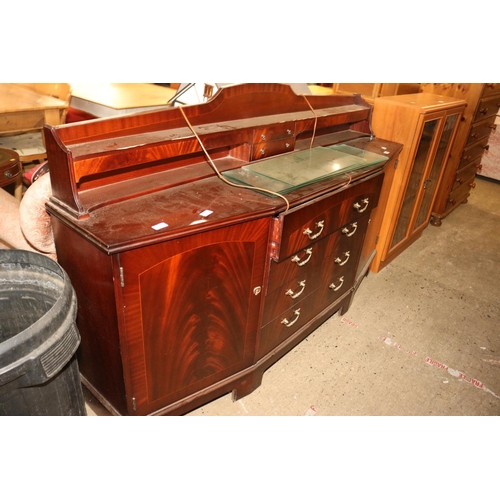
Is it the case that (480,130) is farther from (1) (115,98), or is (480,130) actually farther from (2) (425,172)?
(1) (115,98)

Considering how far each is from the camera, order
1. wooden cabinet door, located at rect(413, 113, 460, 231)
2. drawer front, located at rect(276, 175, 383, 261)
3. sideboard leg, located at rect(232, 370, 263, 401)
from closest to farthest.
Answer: drawer front, located at rect(276, 175, 383, 261) → sideboard leg, located at rect(232, 370, 263, 401) → wooden cabinet door, located at rect(413, 113, 460, 231)

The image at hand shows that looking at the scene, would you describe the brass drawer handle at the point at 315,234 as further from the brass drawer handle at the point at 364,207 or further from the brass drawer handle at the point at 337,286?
the brass drawer handle at the point at 337,286

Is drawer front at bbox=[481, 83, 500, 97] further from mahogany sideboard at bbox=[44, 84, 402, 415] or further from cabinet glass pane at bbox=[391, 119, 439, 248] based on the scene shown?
mahogany sideboard at bbox=[44, 84, 402, 415]

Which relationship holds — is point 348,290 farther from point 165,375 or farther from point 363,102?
point 165,375

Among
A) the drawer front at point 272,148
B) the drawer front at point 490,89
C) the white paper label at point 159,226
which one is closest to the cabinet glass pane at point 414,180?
the drawer front at point 490,89

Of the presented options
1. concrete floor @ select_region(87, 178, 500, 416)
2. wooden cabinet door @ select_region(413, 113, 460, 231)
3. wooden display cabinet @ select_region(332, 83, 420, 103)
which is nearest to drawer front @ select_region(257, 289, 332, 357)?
Result: concrete floor @ select_region(87, 178, 500, 416)

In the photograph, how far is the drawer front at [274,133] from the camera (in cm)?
189

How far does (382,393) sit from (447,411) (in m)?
0.32

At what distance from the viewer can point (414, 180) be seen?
316 centimetres

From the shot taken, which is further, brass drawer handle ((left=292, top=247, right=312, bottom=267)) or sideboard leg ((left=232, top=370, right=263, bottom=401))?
sideboard leg ((left=232, top=370, right=263, bottom=401))

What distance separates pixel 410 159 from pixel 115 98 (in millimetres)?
2810

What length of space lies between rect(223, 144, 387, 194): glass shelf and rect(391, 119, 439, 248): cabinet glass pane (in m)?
0.92

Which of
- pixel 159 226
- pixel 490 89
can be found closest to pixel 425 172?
pixel 490 89

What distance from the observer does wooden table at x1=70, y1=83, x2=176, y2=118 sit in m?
3.70
